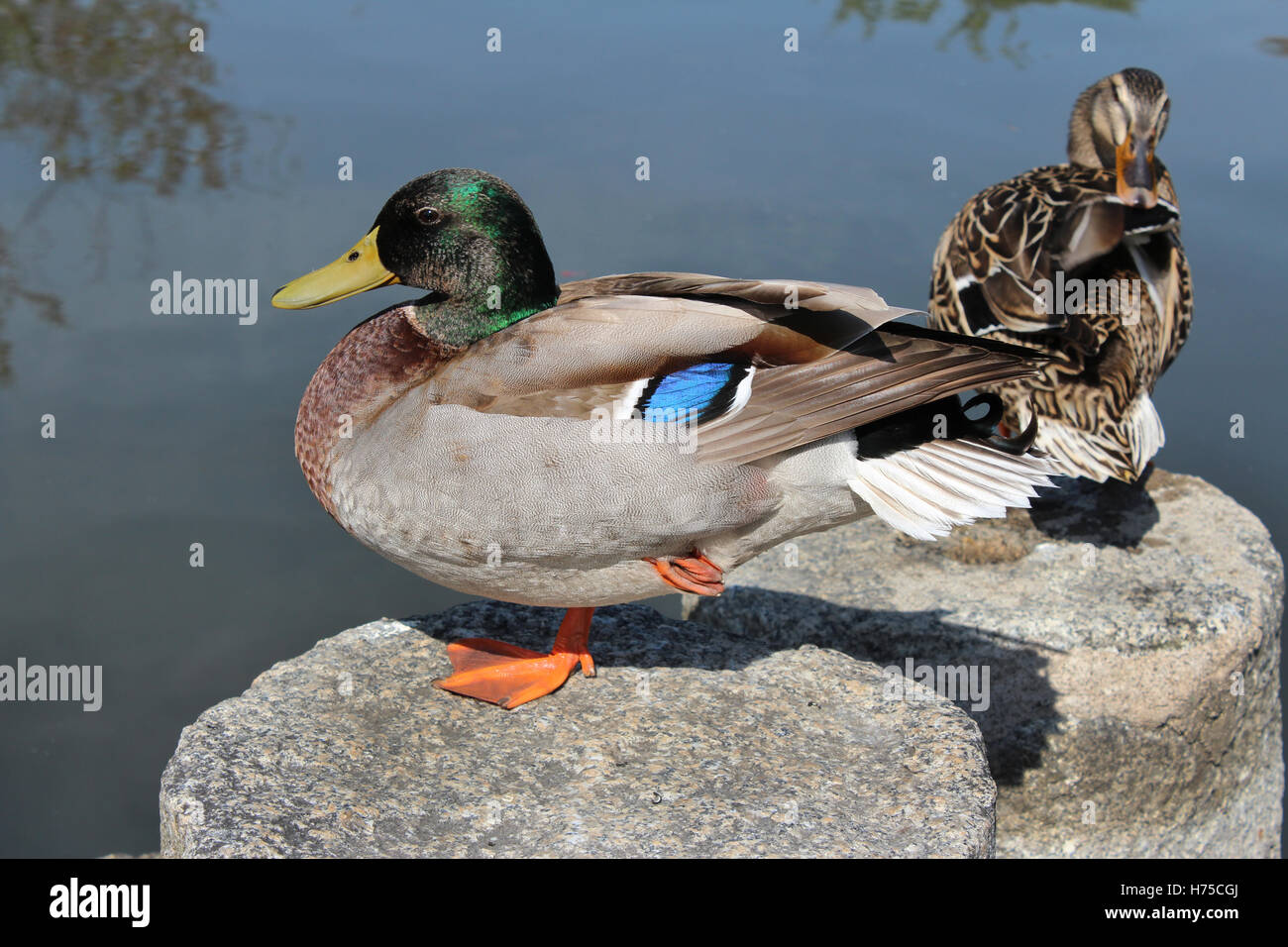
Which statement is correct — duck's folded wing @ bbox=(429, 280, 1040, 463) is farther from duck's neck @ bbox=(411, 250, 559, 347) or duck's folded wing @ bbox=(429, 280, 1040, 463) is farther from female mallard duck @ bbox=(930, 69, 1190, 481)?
female mallard duck @ bbox=(930, 69, 1190, 481)

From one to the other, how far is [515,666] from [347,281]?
3.76ft

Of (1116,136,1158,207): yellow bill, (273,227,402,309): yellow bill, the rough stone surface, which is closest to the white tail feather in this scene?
the rough stone surface

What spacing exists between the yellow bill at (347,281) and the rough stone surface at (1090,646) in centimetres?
169

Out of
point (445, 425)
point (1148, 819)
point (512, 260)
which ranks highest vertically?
point (512, 260)

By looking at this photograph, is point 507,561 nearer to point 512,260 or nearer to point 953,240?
point 512,260

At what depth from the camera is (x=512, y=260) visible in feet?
10.3

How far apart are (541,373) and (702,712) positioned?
1091 mm

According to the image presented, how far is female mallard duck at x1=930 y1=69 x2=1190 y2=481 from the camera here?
456 centimetres

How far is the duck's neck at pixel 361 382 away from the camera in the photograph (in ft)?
10.2

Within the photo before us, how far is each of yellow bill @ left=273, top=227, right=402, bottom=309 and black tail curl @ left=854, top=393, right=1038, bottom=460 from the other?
126 cm

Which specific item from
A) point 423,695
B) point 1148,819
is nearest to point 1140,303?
point 1148,819

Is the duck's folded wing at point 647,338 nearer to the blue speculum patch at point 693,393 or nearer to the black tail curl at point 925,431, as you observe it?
the blue speculum patch at point 693,393

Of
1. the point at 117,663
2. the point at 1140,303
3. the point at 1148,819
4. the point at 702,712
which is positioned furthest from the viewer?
the point at 1140,303

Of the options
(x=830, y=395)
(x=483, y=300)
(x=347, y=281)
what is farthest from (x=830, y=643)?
(x=347, y=281)
